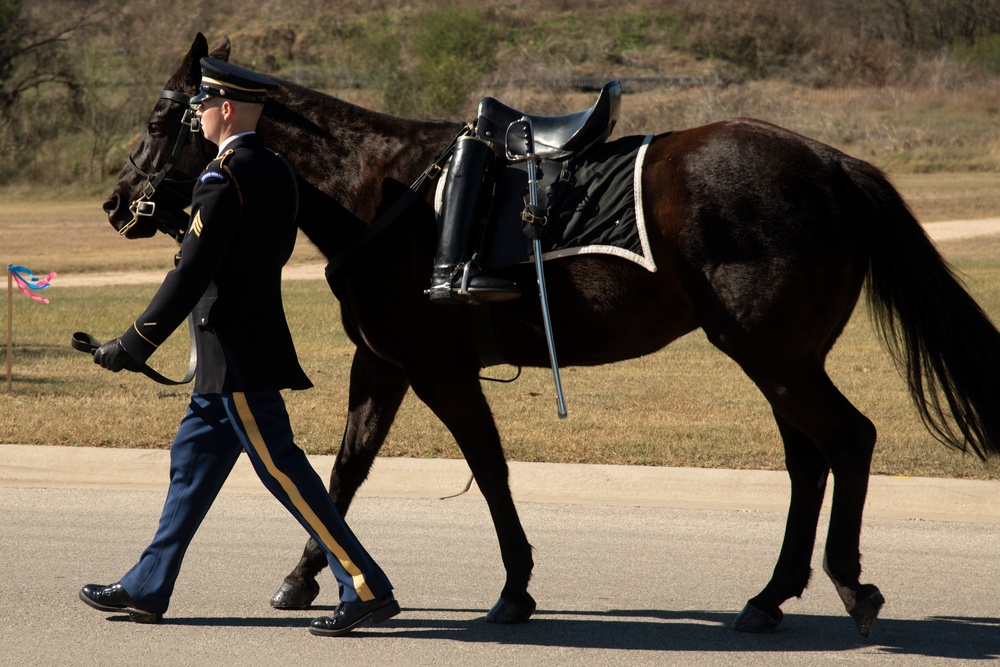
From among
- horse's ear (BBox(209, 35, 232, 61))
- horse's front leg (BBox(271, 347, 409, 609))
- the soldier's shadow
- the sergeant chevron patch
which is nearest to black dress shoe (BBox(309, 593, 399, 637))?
the soldier's shadow

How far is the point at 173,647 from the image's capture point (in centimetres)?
429

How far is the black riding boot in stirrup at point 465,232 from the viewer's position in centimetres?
434

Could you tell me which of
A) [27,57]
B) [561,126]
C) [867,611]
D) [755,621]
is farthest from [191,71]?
[27,57]

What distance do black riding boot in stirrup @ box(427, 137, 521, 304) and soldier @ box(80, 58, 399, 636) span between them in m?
0.57

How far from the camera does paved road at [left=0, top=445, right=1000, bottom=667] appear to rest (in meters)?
4.31

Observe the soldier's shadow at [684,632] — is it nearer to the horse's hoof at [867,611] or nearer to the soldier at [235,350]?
the horse's hoof at [867,611]

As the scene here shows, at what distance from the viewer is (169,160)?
4.82 metres

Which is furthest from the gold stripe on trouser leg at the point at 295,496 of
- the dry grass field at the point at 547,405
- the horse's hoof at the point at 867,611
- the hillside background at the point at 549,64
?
the hillside background at the point at 549,64

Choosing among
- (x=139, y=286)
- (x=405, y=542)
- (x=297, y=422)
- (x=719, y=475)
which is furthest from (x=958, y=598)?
(x=139, y=286)

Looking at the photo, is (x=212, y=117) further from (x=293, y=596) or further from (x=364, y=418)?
(x=293, y=596)

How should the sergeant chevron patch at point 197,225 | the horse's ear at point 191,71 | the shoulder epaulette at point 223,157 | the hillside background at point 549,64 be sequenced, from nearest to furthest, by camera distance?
the sergeant chevron patch at point 197,225 → the shoulder epaulette at point 223,157 → the horse's ear at point 191,71 → the hillside background at point 549,64

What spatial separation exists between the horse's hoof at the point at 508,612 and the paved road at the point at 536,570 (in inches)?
2.3

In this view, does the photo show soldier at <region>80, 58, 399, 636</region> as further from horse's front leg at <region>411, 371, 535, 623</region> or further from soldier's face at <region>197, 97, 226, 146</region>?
horse's front leg at <region>411, 371, 535, 623</region>

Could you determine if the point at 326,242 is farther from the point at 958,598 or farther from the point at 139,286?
the point at 139,286
